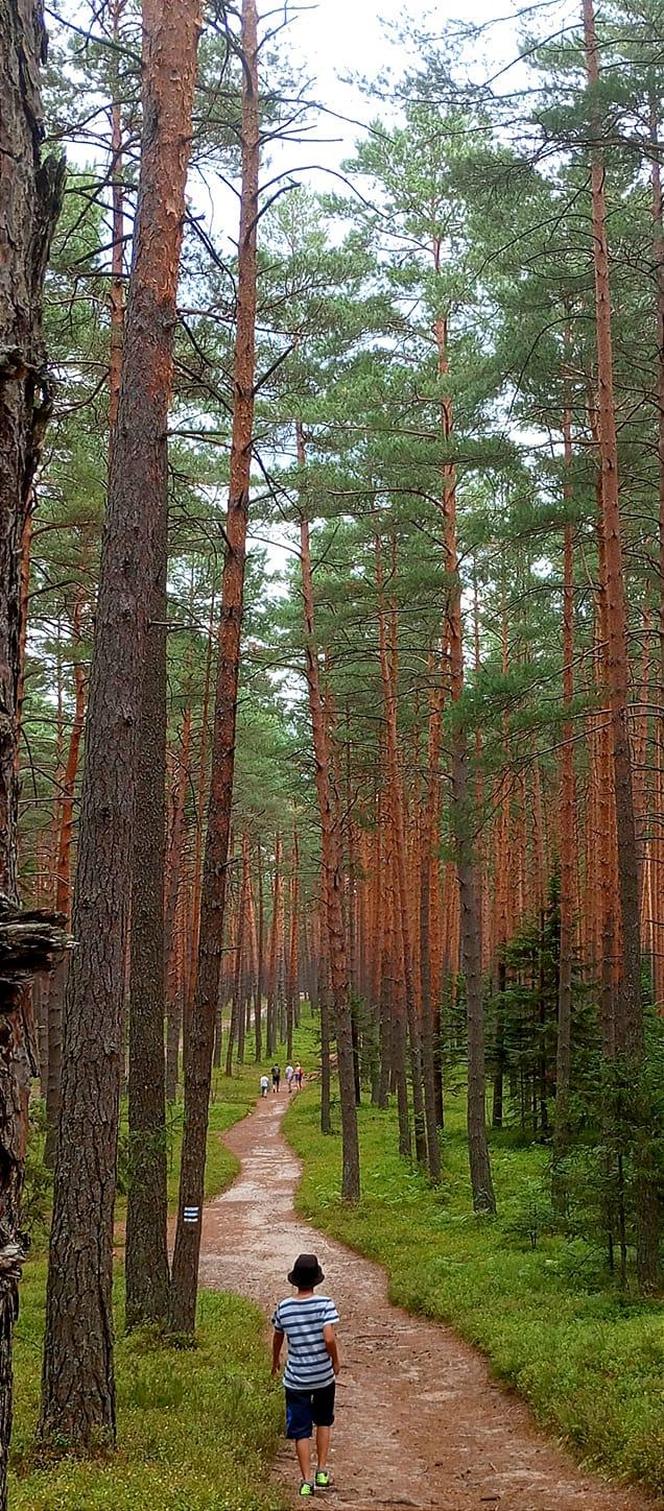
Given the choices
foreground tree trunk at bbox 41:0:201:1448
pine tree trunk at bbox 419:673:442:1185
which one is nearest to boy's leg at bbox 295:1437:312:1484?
foreground tree trunk at bbox 41:0:201:1448

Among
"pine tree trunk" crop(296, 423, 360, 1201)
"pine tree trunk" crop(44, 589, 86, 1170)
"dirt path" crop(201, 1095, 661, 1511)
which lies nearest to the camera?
"dirt path" crop(201, 1095, 661, 1511)

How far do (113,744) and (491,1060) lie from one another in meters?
20.3

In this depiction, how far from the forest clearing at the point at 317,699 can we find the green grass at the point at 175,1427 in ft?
0.15

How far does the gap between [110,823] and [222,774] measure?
3201 mm

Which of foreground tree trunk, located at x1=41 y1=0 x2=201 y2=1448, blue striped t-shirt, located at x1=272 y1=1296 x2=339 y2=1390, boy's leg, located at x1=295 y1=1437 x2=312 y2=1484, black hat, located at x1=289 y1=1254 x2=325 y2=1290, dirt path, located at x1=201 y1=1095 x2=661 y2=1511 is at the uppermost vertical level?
foreground tree trunk, located at x1=41 y1=0 x2=201 y2=1448

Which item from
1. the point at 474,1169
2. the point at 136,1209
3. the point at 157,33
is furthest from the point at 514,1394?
the point at 157,33

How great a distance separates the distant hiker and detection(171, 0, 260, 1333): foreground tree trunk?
233 centimetres

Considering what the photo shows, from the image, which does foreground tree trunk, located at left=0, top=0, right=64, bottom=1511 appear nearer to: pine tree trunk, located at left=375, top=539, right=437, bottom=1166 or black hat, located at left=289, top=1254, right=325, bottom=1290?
black hat, located at left=289, top=1254, right=325, bottom=1290

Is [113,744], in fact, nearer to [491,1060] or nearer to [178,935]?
[491,1060]

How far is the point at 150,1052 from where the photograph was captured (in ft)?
30.5

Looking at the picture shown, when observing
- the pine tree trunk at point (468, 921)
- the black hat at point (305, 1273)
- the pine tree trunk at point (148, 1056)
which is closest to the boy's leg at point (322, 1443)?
the black hat at point (305, 1273)

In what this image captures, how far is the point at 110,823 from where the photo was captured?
6.11m

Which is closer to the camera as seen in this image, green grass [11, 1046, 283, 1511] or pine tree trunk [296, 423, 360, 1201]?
green grass [11, 1046, 283, 1511]

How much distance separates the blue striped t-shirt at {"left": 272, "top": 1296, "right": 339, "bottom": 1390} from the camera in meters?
6.66
